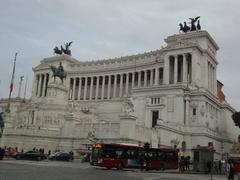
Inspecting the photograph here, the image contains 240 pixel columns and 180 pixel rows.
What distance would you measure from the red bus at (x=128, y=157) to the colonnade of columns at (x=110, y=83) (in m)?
47.2

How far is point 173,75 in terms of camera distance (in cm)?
7988

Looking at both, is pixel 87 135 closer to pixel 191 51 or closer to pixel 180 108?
pixel 180 108

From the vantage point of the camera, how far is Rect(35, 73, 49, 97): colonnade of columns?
108 m

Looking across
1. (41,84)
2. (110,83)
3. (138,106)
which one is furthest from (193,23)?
(41,84)

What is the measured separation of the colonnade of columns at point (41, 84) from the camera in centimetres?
10756

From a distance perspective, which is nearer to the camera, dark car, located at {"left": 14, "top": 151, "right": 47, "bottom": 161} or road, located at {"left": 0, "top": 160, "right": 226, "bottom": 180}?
road, located at {"left": 0, "top": 160, "right": 226, "bottom": 180}

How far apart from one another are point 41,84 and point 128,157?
3104 inches

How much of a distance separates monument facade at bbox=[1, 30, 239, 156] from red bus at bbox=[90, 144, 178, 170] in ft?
9.71

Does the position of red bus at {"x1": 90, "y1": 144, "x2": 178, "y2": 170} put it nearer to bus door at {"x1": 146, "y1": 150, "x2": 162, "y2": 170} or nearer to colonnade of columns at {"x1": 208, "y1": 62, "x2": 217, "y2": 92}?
bus door at {"x1": 146, "y1": 150, "x2": 162, "y2": 170}

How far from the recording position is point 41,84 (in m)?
109

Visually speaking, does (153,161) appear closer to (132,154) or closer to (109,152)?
(132,154)

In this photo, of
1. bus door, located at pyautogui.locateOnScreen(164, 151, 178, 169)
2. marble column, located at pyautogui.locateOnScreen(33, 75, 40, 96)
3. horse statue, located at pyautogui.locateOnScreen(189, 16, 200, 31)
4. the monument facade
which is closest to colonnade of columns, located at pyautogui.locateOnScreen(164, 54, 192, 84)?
the monument facade

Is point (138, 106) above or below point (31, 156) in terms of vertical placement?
above

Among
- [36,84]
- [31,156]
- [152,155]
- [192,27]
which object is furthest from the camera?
[36,84]
